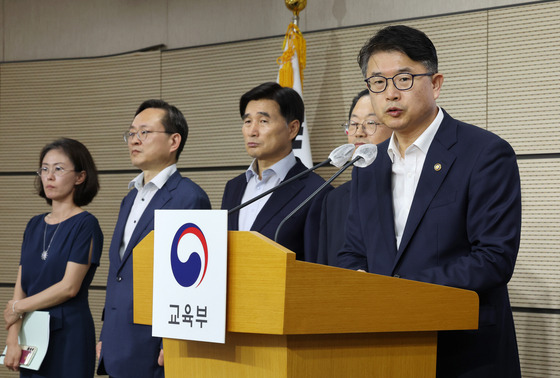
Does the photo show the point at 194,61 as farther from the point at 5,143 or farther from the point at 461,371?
the point at 461,371

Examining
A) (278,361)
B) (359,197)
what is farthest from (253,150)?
(278,361)

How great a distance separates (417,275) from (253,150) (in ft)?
4.78

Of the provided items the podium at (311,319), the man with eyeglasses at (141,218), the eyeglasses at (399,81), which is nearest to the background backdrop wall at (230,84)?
the man with eyeglasses at (141,218)

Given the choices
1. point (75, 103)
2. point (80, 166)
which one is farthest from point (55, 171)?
point (75, 103)

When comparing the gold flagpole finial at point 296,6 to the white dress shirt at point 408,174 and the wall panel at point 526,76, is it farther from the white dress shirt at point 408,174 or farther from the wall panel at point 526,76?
the white dress shirt at point 408,174

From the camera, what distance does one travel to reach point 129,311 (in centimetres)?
271

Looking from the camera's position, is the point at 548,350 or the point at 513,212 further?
the point at 548,350

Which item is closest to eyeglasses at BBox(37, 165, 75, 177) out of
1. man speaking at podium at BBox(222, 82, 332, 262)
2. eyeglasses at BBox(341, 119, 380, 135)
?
man speaking at podium at BBox(222, 82, 332, 262)

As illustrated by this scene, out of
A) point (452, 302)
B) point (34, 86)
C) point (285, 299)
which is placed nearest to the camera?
point (285, 299)

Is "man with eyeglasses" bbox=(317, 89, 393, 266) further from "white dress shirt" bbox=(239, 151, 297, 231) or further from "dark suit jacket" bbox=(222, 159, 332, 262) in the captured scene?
"white dress shirt" bbox=(239, 151, 297, 231)

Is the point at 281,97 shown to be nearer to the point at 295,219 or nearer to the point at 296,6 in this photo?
the point at 295,219

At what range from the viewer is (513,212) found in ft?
5.51

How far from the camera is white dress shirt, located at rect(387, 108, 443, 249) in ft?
5.96

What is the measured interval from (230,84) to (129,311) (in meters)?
2.07
